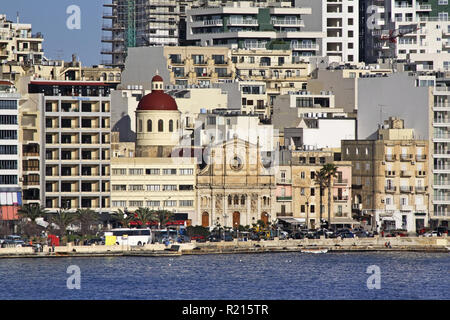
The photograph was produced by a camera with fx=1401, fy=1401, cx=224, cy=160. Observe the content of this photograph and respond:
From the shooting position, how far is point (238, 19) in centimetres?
16275

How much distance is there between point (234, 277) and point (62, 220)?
85.3 feet

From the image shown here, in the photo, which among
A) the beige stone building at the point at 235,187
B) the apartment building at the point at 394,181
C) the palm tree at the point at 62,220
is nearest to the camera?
the palm tree at the point at 62,220

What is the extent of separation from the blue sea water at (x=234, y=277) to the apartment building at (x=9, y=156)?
36.4 ft

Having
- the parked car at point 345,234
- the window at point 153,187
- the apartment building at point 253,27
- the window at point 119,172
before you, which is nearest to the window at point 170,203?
the window at point 153,187

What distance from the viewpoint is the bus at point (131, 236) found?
10862 centimetres

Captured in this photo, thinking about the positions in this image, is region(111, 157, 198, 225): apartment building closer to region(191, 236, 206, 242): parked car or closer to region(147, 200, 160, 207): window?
region(147, 200, 160, 207): window

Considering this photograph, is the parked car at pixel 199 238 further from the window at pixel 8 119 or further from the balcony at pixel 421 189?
the balcony at pixel 421 189

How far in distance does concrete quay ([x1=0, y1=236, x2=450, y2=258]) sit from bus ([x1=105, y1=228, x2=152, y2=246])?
2.61ft

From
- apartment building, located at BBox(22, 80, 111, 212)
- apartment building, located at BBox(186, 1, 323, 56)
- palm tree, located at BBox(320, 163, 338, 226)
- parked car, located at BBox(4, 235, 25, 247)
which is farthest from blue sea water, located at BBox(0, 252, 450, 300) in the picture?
apartment building, located at BBox(186, 1, 323, 56)

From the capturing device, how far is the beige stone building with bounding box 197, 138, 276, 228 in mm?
121750

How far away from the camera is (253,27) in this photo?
16400cm

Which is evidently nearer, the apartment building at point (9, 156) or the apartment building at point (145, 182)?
the apartment building at point (9, 156)
